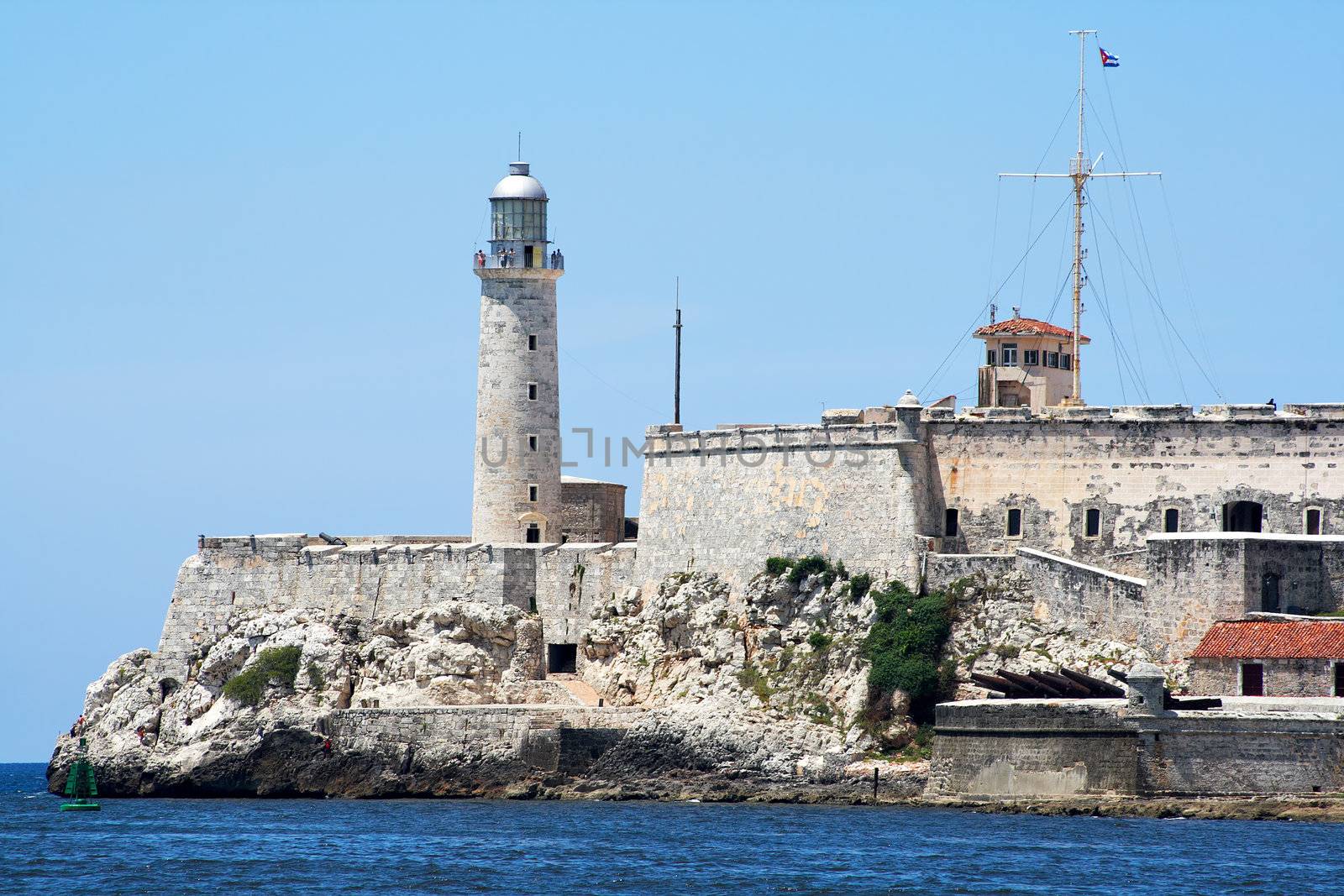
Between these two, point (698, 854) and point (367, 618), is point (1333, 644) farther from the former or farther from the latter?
point (367, 618)

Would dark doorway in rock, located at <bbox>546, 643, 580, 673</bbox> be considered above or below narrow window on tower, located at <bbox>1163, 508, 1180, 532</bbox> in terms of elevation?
below

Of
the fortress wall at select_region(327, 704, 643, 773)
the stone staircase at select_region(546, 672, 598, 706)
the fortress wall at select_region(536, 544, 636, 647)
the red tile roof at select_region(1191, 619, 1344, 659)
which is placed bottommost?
the fortress wall at select_region(327, 704, 643, 773)

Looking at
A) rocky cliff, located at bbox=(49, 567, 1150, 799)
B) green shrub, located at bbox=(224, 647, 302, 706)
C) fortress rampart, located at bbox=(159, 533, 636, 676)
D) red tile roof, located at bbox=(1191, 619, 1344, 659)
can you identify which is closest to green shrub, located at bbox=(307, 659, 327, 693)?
rocky cliff, located at bbox=(49, 567, 1150, 799)

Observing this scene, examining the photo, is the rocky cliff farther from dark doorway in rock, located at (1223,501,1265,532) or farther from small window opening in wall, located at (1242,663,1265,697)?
dark doorway in rock, located at (1223,501,1265,532)

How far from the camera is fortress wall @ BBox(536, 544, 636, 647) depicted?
193 feet

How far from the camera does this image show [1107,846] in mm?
43125

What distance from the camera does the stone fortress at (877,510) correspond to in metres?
50.6

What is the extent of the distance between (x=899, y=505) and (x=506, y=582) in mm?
10083

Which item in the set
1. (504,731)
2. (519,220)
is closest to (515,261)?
(519,220)

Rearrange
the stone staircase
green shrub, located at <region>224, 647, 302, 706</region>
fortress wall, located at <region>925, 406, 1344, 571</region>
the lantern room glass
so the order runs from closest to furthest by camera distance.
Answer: fortress wall, located at <region>925, 406, 1344, 571</region>
the stone staircase
green shrub, located at <region>224, 647, 302, 706</region>
the lantern room glass

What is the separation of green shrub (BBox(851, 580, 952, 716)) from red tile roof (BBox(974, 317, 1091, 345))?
9.01 metres

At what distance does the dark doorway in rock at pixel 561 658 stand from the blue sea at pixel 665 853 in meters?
5.06

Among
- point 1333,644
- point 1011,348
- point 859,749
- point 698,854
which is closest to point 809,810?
point 859,749

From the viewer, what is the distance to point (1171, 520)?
53.1 meters
